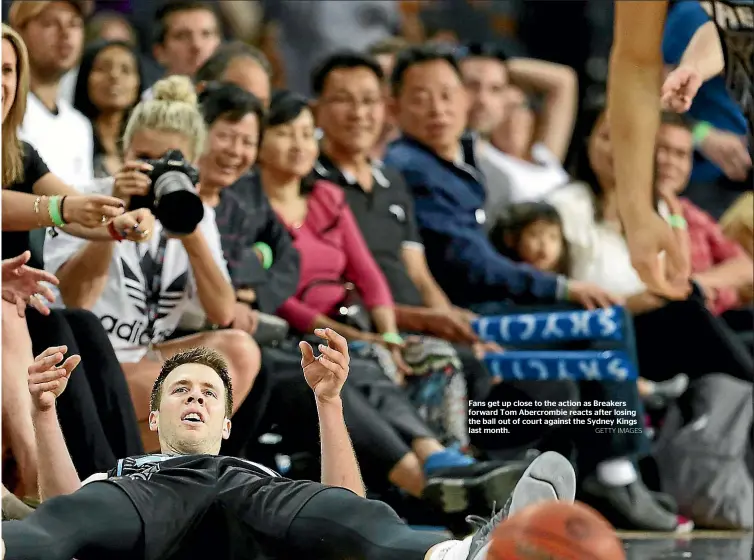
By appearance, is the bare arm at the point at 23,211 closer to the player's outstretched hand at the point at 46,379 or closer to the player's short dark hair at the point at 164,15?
the player's outstretched hand at the point at 46,379

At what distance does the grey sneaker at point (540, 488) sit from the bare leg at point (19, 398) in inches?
35.7

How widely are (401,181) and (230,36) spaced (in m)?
0.56

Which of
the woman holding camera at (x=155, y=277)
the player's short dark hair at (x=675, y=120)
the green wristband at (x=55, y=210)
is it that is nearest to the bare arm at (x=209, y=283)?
the woman holding camera at (x=155, y=277)

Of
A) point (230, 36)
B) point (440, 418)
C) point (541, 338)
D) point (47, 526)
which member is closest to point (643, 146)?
point (541, 338)

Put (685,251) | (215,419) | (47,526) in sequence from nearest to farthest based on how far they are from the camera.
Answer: (47,526) < (215,419) < (685,251)

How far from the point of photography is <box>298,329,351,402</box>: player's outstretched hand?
6.79 feet

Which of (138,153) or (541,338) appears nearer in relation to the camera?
(138,153)

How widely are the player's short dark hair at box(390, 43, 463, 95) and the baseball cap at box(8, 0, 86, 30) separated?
901mm

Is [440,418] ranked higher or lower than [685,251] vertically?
lower

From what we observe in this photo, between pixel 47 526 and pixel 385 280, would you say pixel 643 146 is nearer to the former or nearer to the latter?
pixel 385 280

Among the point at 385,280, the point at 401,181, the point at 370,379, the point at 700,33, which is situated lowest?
the point at 370,379

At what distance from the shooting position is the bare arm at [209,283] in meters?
2.39

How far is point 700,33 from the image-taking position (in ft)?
8.52

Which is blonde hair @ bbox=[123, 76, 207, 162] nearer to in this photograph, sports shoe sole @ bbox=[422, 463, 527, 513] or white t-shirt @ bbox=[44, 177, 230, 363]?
white t-shirt @ bbox=[44, 177, 230, 363]
